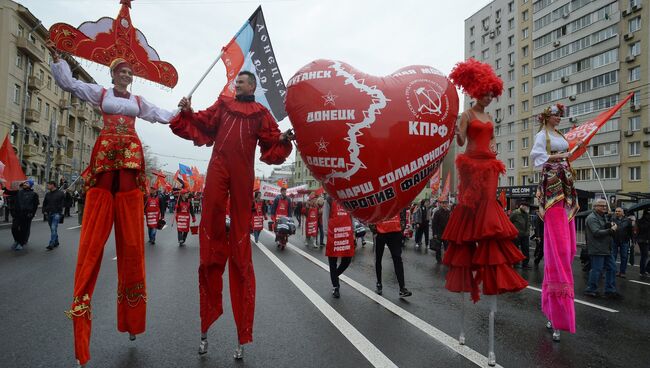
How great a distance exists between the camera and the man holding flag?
3395 mm

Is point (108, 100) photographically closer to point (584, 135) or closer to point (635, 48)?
point (584, 135)

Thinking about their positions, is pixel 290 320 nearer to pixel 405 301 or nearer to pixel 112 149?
pixel 405 301

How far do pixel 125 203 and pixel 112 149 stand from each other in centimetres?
47

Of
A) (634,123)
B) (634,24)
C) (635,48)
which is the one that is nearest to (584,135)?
(634,123)

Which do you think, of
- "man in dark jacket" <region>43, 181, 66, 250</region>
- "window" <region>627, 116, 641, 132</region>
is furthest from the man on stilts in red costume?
"window" <region>627, 116, 641, 132</region>

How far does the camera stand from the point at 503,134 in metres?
50.2

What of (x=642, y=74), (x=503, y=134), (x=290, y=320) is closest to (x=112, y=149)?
(x=290, y=320)

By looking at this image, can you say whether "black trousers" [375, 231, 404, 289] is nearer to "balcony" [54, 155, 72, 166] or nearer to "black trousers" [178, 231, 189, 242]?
"black trousers" [178, 231, 189, 242]

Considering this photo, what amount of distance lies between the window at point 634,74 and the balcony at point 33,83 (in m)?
A: 56.0

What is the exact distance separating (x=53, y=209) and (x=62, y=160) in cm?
4624

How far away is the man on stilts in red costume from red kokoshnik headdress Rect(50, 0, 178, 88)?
0.75 m

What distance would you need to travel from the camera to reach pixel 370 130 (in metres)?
2.95

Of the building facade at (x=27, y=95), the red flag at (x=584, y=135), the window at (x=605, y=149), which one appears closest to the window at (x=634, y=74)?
the window at (x=605, y=149)

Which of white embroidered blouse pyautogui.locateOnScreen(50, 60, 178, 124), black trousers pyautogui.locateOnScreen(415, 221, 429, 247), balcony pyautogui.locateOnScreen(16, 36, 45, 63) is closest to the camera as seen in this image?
white embroidered blouse pyautogui.locateOnScreen(50, 60, 178, 124)
